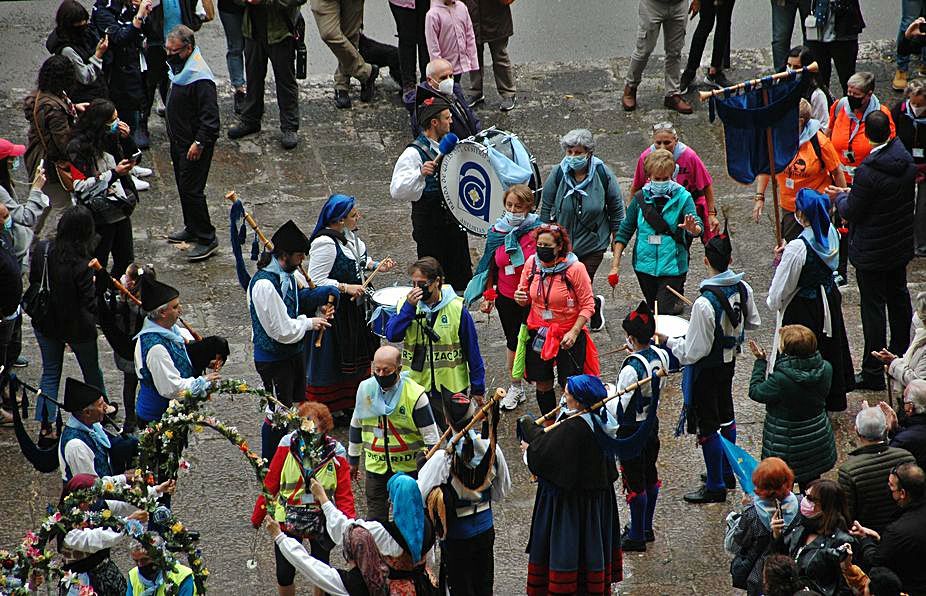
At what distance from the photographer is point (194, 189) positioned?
12.3 meters

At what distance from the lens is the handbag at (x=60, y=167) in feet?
36.3

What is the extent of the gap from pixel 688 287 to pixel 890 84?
4.61 metres

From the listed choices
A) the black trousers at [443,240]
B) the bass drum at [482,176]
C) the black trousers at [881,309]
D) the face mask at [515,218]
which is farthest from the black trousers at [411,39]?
the black trousers at [881,309]

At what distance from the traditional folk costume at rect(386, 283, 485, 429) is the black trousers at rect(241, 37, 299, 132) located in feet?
16.3

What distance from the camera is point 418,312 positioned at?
9289mm

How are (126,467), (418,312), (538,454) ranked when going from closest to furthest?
(538,454) → (126,467) → (418,312)

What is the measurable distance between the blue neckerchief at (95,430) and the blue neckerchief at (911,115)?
6.90m

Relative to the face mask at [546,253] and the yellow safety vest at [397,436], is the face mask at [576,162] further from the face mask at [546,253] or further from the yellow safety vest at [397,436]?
the yellow safety vest at [397,436]

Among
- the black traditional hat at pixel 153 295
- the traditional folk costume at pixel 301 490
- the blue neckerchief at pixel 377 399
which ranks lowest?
the traditional folk costume at pixel 301 490

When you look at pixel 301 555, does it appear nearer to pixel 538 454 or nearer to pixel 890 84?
pixel 538 454

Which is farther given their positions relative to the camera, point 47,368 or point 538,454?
point 47,368

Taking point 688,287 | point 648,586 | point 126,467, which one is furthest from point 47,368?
point 688,287

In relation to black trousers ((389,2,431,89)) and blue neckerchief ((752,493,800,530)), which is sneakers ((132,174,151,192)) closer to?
black trousers ((389,2,431,89))

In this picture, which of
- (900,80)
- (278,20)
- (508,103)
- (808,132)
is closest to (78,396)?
(808,132)
